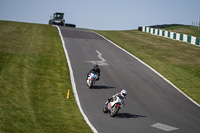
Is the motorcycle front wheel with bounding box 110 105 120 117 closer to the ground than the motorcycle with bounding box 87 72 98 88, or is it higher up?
closer to the ground

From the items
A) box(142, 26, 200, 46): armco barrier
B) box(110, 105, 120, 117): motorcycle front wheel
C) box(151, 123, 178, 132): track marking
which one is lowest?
box(151, 123, 178, 132): track marking

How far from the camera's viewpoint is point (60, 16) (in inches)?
2574

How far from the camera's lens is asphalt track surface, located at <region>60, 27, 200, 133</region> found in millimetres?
14016

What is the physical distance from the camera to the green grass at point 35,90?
1259 centimetres

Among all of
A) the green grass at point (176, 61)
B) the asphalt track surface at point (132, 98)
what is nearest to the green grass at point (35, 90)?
the asphalt track surface at point (132, 98)

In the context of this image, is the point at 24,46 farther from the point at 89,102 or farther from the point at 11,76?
the point at 89,102

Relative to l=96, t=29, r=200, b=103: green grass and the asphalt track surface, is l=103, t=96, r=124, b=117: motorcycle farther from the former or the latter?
l=96, t=29, r=200, b=103: green grass

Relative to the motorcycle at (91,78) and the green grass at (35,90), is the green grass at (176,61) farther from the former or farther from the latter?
the green grass at (35,90)

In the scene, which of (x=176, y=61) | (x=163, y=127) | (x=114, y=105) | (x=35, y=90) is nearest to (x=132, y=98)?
(x=114, y=105)

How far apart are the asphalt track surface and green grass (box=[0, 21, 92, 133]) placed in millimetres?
1022

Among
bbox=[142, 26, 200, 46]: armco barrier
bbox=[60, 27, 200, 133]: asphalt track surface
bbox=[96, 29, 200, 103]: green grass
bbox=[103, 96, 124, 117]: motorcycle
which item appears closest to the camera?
bbox=[60, 27, 200, 133]: asphalt track surface

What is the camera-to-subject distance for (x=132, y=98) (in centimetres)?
1881

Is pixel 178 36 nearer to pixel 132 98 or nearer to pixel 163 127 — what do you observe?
pixel 132 98

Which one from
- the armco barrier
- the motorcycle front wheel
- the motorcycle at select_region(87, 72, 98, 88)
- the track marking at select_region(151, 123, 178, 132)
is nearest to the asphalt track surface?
the track marking at select_region(151, 123, 178, 132)
